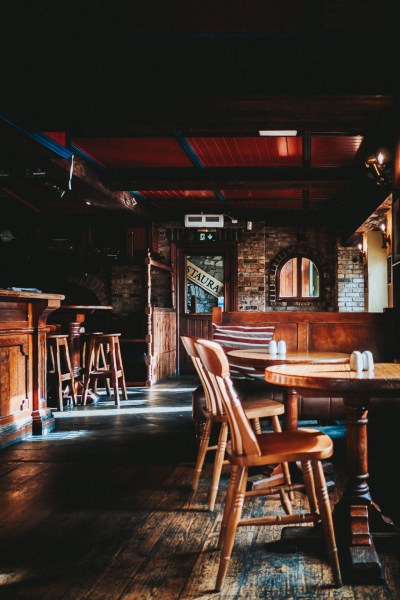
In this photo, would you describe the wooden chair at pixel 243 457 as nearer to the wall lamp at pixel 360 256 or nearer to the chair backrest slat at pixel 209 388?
the chair backrest slat at pixel 209 388

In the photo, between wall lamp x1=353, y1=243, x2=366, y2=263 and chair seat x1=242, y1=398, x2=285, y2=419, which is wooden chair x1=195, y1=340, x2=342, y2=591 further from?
→ wall lamp x1=353, y1=243, x2=366, y2=263

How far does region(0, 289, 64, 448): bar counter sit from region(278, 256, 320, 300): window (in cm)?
563

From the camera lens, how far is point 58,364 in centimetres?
570

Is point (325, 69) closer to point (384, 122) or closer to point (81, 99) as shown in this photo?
point (384, 122)

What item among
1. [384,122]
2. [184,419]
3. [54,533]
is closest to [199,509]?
[54,533]

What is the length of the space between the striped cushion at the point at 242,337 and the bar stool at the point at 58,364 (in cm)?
189

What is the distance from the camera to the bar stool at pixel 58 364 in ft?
18.9

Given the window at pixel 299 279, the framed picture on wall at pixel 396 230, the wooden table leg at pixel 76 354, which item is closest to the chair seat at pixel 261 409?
the framed picture on wall at pixel 396 230

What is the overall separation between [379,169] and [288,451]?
3608mm

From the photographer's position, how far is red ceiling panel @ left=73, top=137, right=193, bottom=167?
18.2ft

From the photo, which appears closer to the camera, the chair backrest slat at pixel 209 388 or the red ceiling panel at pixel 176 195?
the chair backrest slat at pixel 209 388

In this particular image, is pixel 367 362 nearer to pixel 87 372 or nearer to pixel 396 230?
pixel 396 230

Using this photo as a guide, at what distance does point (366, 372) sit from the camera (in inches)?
93.5

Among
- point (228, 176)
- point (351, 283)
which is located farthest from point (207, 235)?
point (228, 176)
